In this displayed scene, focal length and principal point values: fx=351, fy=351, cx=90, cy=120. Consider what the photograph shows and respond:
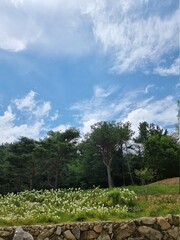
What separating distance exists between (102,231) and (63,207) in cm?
280

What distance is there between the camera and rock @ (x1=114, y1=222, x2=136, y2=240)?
25.5 ft

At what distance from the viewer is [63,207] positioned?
34.1ft

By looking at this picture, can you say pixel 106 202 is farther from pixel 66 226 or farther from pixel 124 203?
pixel 66 226

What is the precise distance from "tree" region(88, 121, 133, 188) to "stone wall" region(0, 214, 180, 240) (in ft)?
59.6

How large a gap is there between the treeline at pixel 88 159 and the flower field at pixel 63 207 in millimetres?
9980

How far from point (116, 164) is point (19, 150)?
8.84 meters

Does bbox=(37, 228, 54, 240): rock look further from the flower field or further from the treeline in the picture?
the treeline

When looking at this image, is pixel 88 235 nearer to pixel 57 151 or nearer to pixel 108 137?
pixel 57 151

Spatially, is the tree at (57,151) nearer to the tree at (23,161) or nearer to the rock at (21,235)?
the tree at (23,161)

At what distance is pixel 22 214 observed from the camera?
9.82 metres

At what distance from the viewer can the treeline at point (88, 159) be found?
23.7m

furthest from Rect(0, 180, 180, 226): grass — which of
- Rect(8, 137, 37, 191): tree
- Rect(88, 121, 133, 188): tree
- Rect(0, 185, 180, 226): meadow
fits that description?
Rect(88, 121, 133, 188): tree

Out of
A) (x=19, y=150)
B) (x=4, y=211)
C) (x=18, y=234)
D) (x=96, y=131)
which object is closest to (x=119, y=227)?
(x=18, y=234)

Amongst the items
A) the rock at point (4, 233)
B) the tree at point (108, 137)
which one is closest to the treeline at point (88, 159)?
the tree at point (108, 137)
